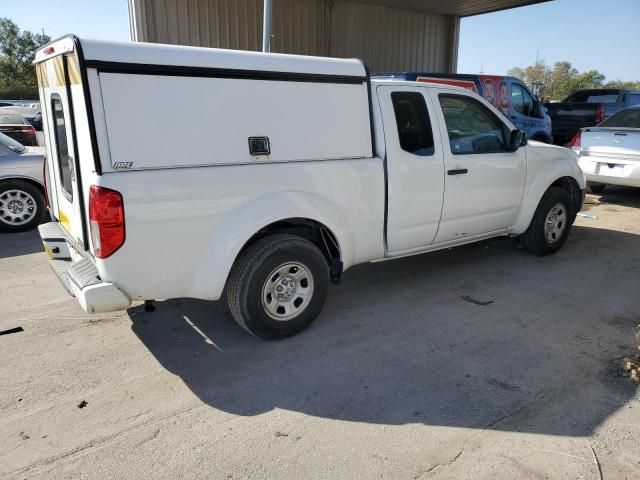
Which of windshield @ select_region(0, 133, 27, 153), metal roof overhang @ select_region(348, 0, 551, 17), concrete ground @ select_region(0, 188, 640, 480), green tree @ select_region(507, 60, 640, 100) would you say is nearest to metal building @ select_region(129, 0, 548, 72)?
metal roof overhang @ select_region(348, 0, 551, 17)

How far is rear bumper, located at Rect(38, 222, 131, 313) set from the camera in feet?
10.4

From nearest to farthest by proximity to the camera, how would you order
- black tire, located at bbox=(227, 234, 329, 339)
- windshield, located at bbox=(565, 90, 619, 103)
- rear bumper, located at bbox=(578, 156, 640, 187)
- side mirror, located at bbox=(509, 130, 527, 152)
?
black tire, located at bbox=(227, 234, 329, 339) → side mirror, located at bbox=(509, 130, 527, 152) → rear bumper, located at bbox=(578, 156, 640, 187) → windshield, located at bbox=(565, 90, 619, 103)

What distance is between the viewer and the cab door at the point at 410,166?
4.23 metres

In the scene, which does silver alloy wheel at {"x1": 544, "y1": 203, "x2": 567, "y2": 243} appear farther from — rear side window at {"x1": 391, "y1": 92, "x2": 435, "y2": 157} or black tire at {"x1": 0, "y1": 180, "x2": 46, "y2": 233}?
black tire at {"x1": 0, "y1": 180, "x2": 46, "y2": 233}

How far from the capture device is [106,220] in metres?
3.04

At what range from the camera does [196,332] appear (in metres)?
4.05

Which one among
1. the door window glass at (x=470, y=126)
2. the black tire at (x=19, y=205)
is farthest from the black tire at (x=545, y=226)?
the black tire at (x=19, y=205)

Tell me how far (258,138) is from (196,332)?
1638 millimetres

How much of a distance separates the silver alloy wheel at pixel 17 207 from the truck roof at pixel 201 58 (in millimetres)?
3905

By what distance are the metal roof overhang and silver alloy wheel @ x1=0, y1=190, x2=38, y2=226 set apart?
11.6m

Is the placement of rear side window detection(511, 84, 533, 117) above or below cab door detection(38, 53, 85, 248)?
above

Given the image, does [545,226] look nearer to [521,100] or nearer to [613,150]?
[613,150]

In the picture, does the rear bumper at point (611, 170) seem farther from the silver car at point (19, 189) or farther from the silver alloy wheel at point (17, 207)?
the silver alloy wheel at point (17, 207)

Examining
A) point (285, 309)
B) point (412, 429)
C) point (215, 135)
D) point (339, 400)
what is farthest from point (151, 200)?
point (412, 429)
